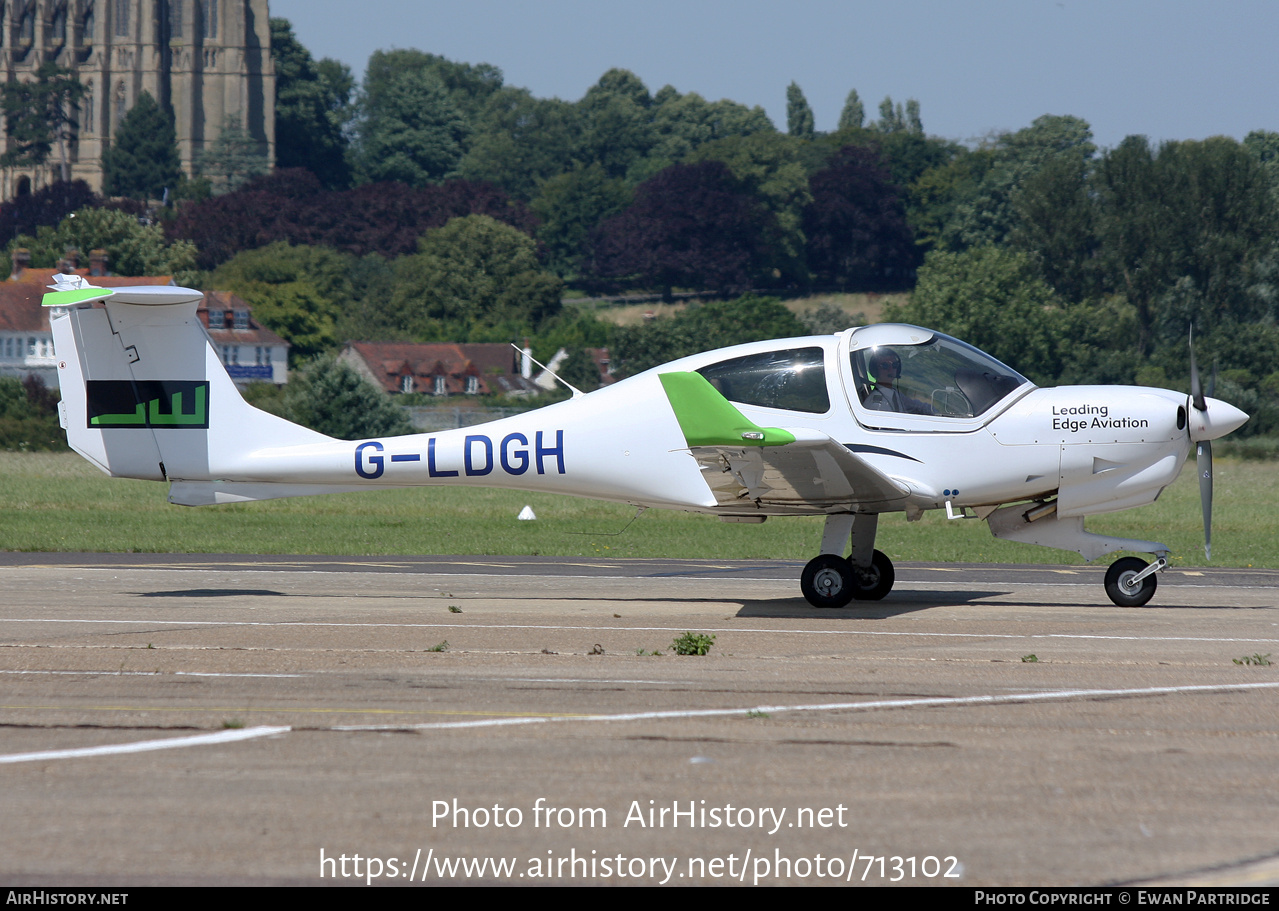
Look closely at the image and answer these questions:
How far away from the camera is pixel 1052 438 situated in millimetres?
13727

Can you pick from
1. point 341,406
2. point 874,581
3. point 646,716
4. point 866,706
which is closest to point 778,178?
point 341,406

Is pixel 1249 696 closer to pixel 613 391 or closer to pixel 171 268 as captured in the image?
pixel 613 391

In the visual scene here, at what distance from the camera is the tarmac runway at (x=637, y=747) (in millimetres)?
5473

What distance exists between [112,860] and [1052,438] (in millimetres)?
10357

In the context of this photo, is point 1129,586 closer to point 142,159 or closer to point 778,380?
point 778,380

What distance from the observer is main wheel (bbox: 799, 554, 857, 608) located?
45.5 ft

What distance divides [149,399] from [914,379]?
7922mm

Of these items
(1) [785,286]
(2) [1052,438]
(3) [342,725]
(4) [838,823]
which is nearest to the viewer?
(4) [838,823]

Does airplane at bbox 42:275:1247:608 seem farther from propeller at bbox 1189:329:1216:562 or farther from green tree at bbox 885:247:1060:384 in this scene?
green tree at bbox 885:247:1060:384

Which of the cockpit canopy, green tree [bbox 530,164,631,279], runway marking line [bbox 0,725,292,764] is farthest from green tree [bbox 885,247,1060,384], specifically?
runway marking line [bbox 0,725,292,764]

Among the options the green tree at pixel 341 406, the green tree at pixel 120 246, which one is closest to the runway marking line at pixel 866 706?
the green tree at pixel 341 406

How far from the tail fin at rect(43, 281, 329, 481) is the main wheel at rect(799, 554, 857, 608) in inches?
210

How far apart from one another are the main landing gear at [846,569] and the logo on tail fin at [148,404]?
658 centimetres

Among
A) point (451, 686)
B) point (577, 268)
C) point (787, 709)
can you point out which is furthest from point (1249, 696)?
point (577, 268)
